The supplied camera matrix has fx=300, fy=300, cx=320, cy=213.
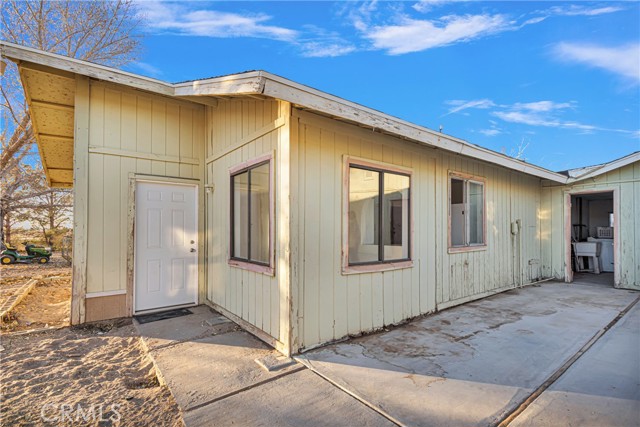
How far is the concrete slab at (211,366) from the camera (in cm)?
235

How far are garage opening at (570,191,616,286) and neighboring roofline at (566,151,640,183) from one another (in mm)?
821

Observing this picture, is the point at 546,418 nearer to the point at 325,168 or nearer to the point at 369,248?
the point at 369,248

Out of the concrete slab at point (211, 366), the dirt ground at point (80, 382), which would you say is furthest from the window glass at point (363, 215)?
the dirt ground at point (80, 382)

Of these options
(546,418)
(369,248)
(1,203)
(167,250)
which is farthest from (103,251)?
(1,203)

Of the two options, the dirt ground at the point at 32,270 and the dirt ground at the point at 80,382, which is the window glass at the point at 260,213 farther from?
the dirt ground at the point at 32,270

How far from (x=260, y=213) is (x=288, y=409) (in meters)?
2.15

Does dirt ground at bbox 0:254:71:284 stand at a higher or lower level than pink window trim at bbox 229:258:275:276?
lower

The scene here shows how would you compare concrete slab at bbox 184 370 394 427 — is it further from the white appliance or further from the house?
the white appliance

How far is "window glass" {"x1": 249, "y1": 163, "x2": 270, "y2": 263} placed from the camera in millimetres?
3508

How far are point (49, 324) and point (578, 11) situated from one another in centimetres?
1074

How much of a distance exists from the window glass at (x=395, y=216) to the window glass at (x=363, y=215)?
16 cm

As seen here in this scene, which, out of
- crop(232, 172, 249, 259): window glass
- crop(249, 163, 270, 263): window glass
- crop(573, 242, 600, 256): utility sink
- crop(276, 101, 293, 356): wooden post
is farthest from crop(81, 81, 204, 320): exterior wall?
crop(573, 242, 600, 256): utility sink

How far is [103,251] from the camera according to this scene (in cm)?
423

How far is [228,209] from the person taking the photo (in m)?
4.30
